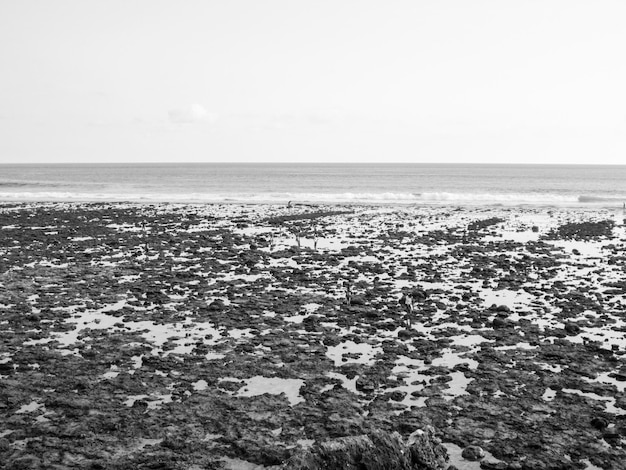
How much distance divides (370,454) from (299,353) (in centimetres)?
685

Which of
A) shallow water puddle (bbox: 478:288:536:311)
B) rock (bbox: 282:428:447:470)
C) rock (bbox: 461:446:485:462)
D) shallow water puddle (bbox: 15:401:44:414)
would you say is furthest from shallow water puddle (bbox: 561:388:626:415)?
shallow water puddle (bbox: 15:401:44:414)

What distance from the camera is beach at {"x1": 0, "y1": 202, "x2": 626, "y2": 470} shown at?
32.7 feet

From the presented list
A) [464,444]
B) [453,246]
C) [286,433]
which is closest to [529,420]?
A: [464,444]

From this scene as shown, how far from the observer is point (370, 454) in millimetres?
7820

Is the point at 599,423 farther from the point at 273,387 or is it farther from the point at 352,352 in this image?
the point at 273,387

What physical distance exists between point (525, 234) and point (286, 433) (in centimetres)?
3297

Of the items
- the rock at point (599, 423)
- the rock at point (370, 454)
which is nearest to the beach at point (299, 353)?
the rock at point (599, 423)

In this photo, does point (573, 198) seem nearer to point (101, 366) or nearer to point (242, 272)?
point (242, 272)

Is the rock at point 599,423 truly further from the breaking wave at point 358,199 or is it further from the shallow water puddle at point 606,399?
the breaking wave at point 358,199

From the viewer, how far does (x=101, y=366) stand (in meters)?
13.5

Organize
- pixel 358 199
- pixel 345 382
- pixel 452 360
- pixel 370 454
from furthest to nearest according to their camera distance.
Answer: pixel 358 199
pixel 452 360
pixel 345 382
pixel 370 454

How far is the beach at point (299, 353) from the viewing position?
998 centimetres

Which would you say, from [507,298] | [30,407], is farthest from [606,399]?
[30,407]

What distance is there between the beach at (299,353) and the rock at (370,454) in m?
1.34
